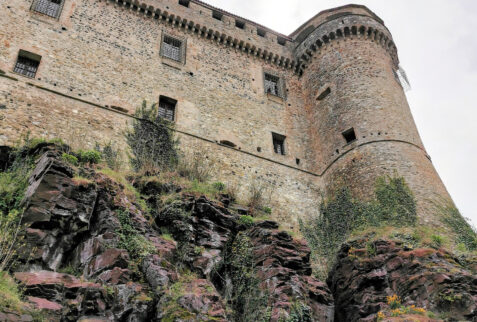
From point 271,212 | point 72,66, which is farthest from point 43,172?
point 271,212

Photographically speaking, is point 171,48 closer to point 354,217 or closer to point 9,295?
point 354,217

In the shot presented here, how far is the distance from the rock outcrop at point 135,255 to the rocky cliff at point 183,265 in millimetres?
23

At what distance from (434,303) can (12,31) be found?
14545 mm

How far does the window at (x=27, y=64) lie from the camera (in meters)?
14.5

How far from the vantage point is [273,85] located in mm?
20516

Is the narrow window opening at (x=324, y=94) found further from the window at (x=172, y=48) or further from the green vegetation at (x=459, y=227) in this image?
the green vegetation at (x=459, y=227)

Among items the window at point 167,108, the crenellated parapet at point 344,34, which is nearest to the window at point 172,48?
the window at point 167,108

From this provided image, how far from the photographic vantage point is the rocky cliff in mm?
7660

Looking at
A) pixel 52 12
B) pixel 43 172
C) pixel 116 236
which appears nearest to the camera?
pixel 116 236

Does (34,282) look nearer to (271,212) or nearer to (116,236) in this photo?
(116,236)

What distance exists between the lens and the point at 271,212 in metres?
15.4

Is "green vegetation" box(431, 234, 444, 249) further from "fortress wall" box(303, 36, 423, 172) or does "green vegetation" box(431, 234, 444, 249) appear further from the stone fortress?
"fortress wall" box(303, 36, 423, 172)

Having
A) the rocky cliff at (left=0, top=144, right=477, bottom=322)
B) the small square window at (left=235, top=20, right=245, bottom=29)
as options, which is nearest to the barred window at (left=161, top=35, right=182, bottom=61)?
the small square window at (left=235, top=20, right=245, bottom=29)

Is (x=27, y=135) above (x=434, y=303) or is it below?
above
